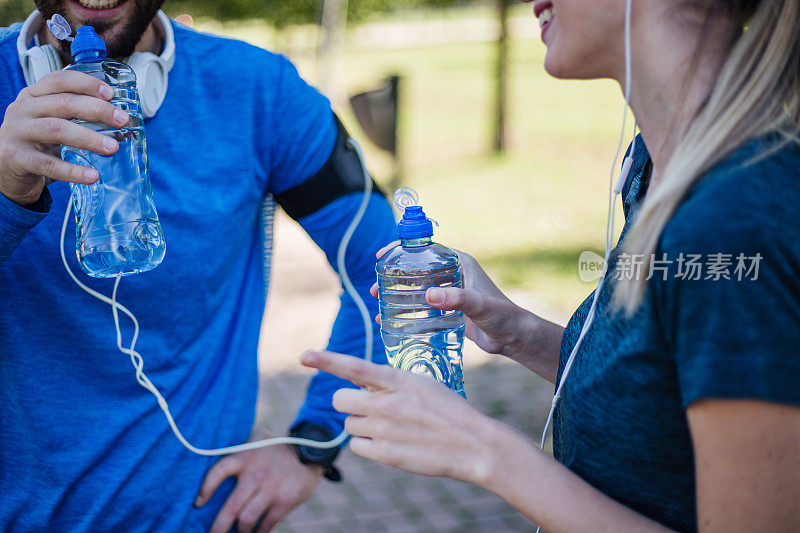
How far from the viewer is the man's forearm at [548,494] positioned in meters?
1.36

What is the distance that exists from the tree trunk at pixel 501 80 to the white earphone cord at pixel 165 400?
10.7 metres

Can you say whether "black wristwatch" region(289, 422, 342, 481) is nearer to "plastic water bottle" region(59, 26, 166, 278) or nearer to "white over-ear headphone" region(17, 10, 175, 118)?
"plastic water bottle" region(59, 26, 166, 278)

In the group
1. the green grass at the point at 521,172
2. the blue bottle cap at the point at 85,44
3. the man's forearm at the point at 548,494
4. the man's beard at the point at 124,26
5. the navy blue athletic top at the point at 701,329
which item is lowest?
the green grass at the point at 521,172

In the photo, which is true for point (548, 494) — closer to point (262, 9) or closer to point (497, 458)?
point (497, 458)

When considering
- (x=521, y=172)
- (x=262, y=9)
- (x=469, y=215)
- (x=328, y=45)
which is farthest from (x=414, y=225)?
(x=262, y=9)

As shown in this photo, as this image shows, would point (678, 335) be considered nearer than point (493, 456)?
Yes

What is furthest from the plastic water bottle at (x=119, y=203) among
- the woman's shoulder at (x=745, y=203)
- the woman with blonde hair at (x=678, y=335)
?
the woman's shoulder at (x=745, y=203)

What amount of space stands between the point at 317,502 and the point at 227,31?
22.0 meters

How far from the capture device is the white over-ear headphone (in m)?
1.85

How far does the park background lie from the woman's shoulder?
72.5 inches

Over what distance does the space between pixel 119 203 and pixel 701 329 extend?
1.52 meters

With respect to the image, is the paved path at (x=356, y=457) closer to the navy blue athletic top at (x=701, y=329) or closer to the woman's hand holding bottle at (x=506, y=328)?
the woman's hand holding bottle at (x=506, y=328)

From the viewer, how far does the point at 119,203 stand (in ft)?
6.98

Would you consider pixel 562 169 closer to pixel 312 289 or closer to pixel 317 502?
pixel 312 289
